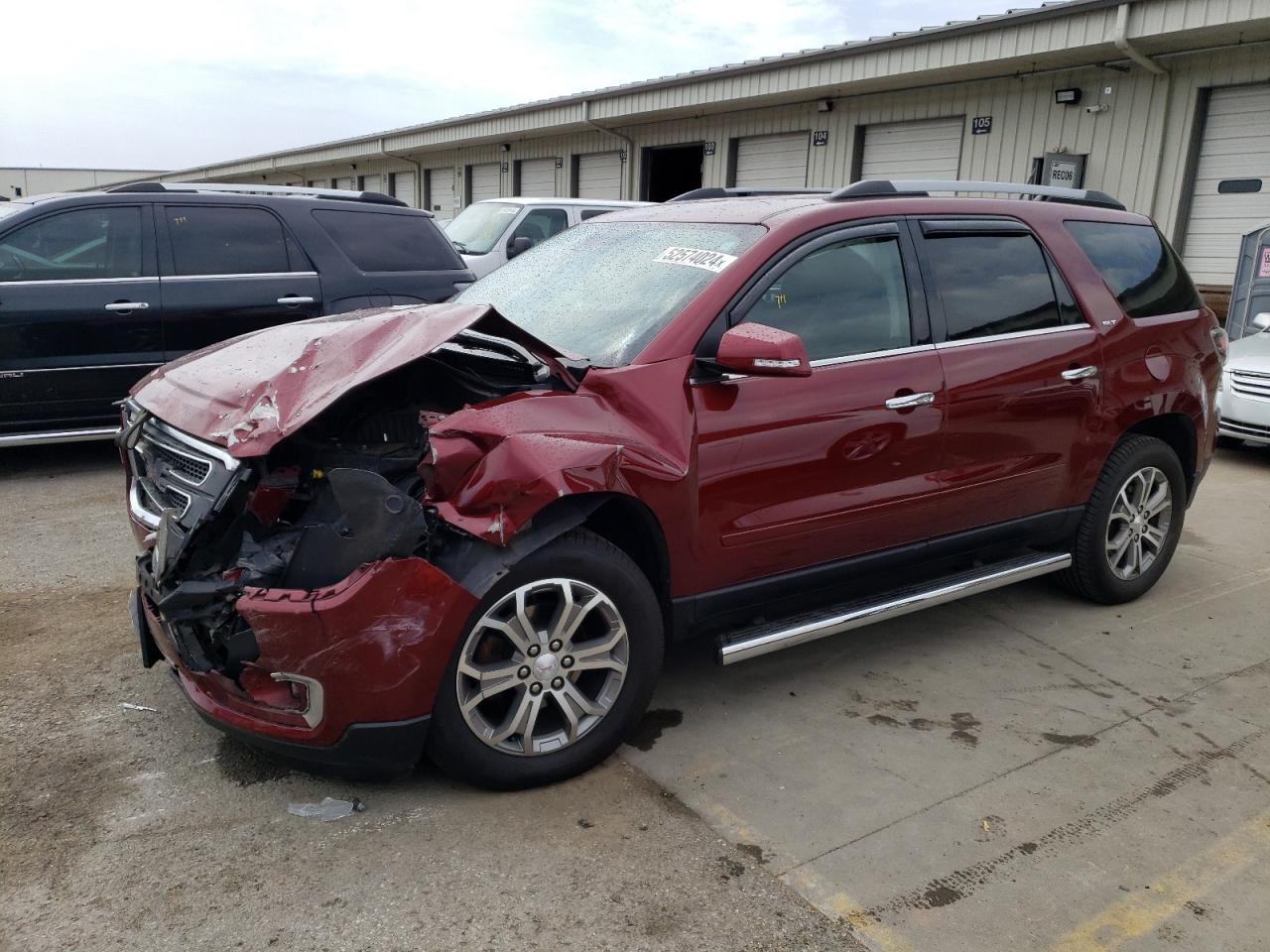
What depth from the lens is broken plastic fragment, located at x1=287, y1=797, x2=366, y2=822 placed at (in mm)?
2867

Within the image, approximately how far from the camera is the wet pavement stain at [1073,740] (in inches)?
136

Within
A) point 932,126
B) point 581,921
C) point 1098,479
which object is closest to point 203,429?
point 581,921

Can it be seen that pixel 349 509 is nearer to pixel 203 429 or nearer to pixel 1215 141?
pixel 203 429

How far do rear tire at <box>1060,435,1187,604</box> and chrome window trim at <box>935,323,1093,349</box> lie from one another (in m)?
0.67

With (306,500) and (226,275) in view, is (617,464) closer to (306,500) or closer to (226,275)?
(306,500)

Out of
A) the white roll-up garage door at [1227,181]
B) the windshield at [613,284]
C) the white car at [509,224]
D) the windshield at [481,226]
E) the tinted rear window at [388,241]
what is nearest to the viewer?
the windshield at [613,284]

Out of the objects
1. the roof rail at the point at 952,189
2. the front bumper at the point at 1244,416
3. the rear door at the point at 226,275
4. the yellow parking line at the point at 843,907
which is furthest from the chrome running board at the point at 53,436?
the front bumper at the point at 1244,416

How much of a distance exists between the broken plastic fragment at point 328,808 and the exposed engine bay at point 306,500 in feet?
1.45

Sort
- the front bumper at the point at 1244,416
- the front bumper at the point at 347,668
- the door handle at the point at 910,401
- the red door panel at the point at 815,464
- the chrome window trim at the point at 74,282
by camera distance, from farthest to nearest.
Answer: the front bumper at the point at 1244,416
the chrome window trim at the point at 74,282
the door handle at the point at 910,401
the red door panel at the point at 815,464
the front bumper at the point at 347,668

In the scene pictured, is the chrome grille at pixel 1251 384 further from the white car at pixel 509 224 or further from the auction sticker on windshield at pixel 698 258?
the white car at pixel 509 224

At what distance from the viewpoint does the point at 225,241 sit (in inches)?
268

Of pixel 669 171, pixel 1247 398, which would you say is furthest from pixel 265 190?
pixel 669 171

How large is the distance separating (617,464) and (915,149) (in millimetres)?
11810

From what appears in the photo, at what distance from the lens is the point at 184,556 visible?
2.78 meters
